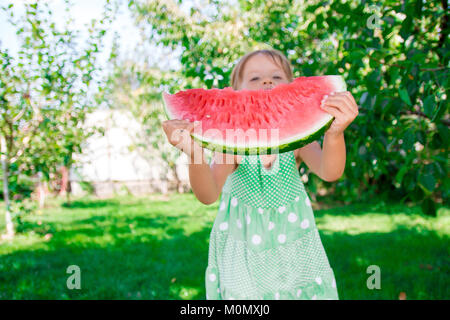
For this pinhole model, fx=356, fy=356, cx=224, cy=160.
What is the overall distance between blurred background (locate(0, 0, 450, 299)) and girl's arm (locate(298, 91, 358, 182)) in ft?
1.39

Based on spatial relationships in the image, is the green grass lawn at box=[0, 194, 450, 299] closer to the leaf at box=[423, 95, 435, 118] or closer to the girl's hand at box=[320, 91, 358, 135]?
the leaf at box=[423, 95, 435, 118]

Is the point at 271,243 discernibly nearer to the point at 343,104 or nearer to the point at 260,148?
the point at 260,148

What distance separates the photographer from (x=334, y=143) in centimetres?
135

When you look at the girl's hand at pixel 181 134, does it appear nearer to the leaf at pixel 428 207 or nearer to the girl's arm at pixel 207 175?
the girl's arm at pixel 207 175

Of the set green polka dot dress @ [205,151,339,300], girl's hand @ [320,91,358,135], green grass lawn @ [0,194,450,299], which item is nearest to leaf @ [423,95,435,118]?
girl's hand @ [320,91,358,135]

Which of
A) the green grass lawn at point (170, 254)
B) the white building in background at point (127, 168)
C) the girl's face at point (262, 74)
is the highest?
the girl's face at point (262, 74)

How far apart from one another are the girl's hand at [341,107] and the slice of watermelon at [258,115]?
72mm

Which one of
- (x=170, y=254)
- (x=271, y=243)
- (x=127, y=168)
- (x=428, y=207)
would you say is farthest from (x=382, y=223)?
(x=127, y=168)

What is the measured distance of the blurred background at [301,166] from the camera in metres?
1.91

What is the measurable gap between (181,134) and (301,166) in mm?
1242

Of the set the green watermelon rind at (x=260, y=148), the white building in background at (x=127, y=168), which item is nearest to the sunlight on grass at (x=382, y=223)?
the green watermelon rind at (x=260, y=148)

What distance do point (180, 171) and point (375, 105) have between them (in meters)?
10.1
